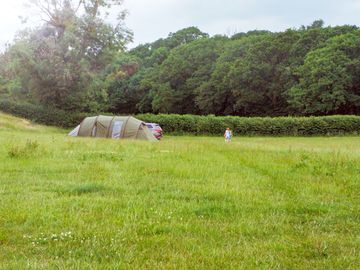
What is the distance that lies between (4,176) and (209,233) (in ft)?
18.3

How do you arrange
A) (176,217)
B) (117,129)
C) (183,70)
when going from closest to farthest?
(176,217) < (117,129) < (183,70)

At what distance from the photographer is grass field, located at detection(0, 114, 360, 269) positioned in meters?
4.11

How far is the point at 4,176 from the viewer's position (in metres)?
8.62

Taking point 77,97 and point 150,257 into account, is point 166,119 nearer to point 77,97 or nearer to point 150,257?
point 77,97

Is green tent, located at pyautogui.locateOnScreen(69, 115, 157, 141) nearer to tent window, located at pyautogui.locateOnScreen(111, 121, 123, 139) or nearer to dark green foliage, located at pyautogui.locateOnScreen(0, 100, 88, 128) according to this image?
tent window, located at pyautogui.locateOnScreen(111, 121, 123, 139)

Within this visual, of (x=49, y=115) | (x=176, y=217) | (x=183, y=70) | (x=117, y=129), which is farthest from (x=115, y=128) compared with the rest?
(x=183, y=70)

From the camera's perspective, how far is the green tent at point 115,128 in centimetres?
2684

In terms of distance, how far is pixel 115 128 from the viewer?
89.1ft

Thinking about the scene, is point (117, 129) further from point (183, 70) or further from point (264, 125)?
point (183, 70)

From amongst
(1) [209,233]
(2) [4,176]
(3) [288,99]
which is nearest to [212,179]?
(1) [209,233]

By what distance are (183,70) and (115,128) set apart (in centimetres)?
4444

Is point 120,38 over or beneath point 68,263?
over

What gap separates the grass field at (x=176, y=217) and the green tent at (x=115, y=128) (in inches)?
641

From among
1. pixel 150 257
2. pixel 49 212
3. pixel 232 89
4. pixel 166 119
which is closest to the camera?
pixel 150 257
